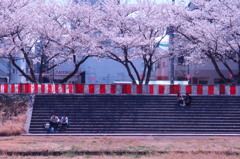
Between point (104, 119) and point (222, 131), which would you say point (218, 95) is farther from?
point (104, 119)

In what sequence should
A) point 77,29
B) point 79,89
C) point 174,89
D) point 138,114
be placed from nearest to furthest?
point 138,114
point 79,89
point 174,89
point 77,29

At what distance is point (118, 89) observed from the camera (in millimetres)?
28047

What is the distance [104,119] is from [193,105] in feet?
20.6

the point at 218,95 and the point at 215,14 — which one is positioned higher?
the point at 215,14

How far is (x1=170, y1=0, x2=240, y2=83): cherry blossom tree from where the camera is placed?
1112 inches

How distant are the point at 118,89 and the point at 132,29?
209 inches

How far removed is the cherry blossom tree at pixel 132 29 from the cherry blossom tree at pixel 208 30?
136cm

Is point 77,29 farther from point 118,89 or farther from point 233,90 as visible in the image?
point 233,90

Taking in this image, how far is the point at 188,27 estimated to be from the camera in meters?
30.2

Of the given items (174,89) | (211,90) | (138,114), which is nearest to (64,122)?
(138,114)

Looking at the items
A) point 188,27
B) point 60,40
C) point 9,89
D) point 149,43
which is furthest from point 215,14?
point 9,89

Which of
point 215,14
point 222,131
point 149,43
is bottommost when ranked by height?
point 222,131

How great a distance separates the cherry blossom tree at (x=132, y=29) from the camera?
29688 millimetres

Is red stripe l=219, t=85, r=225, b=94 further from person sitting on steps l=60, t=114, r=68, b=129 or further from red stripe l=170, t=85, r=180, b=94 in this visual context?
person sitting on steps l=60, t=114, r=68, b=129
